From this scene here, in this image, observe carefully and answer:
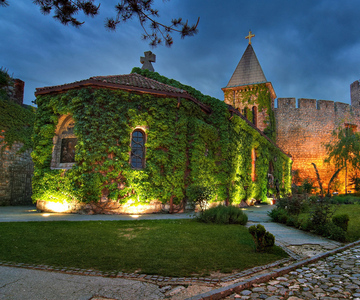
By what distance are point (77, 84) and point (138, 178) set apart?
484 cm

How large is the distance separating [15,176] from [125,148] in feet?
29.3

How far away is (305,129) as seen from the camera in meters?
33.2

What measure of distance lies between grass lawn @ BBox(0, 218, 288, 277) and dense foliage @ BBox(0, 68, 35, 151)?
1003 cm

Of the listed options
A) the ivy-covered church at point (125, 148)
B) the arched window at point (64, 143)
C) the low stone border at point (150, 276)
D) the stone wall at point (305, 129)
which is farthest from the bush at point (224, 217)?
the stone wall at point (305, 129)

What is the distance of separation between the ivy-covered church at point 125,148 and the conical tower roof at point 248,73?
16.8 meters

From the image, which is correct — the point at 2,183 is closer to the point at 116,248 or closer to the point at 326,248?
the point at 116,248

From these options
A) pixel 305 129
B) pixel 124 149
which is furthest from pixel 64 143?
pixel 305 129

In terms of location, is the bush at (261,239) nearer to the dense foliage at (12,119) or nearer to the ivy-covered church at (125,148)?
the ivy-covered church at (125,148)

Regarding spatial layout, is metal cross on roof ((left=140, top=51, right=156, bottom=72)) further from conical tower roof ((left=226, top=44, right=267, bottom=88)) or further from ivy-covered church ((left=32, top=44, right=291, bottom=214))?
conical tower roof ((left=226, top=44, right=267, bottom=88))

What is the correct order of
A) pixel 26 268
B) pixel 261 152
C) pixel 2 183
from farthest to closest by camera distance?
pixel 261 152, pixel 2 183, pixel 26 268

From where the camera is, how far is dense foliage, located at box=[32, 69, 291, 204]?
37.0ft

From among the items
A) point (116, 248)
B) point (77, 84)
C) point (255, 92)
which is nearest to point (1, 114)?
point (77, 84)

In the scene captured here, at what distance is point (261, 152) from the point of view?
69.3ft

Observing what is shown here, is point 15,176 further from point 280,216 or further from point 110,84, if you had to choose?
point 280,216
